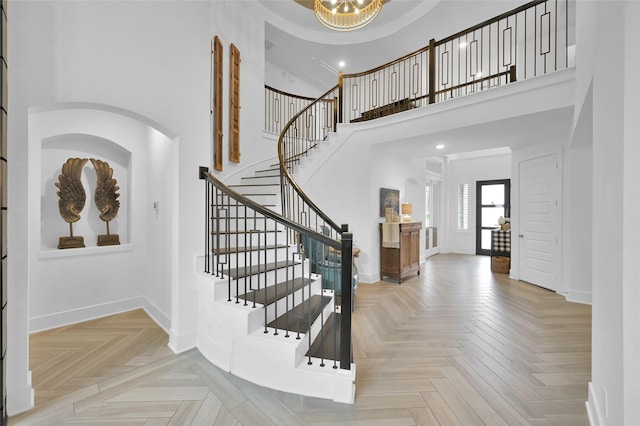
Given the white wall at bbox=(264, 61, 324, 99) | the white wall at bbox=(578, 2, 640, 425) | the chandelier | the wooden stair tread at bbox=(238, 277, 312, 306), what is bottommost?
the wooden stair tread at bbox=(238, 277, 312, 306)

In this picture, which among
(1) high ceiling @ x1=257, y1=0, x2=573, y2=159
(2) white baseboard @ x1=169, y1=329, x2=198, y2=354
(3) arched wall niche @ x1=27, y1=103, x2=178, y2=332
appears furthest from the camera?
(1) high ceiling @ x1=257, y1=0, x2=573, y2=159

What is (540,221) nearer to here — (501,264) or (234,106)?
(501,264)

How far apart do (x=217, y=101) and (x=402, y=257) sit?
4.19 metres

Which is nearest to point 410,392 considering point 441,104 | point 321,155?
point 441,104

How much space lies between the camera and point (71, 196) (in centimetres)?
342

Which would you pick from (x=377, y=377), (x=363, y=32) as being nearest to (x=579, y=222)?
(x=377, y=377)

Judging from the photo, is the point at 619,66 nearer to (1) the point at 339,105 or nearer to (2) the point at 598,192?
(2) the point at 598,192

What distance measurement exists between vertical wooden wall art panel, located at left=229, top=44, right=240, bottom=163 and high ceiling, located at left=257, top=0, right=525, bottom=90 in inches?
74.6

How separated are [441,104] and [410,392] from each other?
3927mm

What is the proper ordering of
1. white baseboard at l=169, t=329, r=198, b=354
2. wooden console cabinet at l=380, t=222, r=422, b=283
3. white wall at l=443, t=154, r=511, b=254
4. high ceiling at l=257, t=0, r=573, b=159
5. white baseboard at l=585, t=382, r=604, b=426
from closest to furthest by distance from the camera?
1. white baseboard at l=585, t=382, r=604, b=426
2. white baseboard at l=169, t=329, r=198, b=354
3. high ceiling at l=257, t=0, r=573, b=159
4. wooden console cabinet at l=380, t=222, r=422, b=283
5. white wall at l=443, t=154, r=511, b=254

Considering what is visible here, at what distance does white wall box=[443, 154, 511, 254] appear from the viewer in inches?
331

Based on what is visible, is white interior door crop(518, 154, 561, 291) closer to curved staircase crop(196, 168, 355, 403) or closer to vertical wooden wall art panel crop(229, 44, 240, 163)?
curved staircase crop(196, 168, 355, 403)

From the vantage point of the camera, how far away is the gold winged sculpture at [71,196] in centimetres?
336

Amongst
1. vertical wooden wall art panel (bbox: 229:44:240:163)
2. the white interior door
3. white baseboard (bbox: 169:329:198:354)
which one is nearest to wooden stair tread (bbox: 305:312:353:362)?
white baseboard (bbox: 169:329:198:354)
